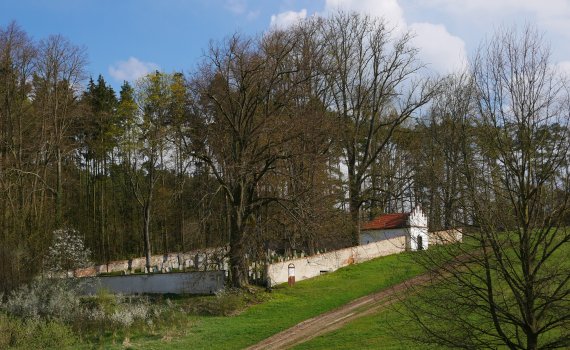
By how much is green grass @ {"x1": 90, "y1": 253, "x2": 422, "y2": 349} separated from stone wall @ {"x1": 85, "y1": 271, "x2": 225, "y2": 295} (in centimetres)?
311

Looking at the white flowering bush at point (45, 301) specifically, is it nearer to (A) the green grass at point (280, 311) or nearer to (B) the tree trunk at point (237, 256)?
(A) the green grass at point (280, 311)

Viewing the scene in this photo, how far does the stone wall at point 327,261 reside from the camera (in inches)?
1156

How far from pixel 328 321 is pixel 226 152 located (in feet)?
35.5

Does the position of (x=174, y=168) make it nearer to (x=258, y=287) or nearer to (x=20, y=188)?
(x=20, y=188)

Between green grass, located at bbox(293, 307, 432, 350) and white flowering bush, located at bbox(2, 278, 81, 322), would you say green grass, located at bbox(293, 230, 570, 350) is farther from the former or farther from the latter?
white flowering bush, located at bbox(2, 278, 81, 322)

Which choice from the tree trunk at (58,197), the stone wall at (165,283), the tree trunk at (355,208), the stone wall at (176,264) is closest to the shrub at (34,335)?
the stone wall at (165,283)

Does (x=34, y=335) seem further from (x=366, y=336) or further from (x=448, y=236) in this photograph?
(x=448, y=236)

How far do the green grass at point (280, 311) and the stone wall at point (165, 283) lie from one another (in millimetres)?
3113

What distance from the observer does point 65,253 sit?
34.1m

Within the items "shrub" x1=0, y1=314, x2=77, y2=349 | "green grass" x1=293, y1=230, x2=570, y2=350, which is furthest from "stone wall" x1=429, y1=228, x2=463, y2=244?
"shrub" x1=0, y1=314, x2=77, y2=349

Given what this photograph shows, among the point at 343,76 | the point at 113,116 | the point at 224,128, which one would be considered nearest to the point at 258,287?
the point at 224,128

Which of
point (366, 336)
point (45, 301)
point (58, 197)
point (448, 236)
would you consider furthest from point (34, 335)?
point (448, 236)

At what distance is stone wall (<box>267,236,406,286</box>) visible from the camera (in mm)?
29359

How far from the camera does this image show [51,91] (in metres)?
37.9
